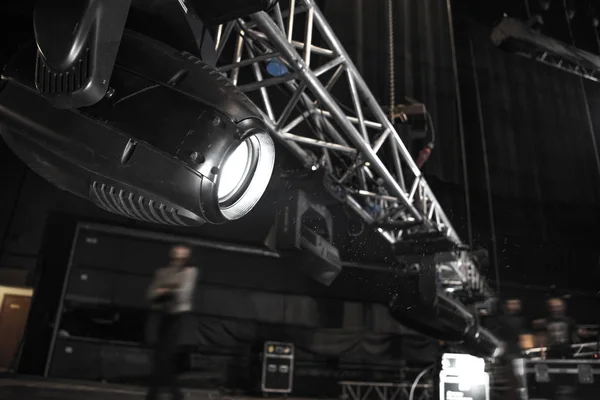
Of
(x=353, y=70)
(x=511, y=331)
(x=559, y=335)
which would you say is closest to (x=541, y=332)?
(x=559, y=335)

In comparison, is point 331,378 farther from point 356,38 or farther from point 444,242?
point 356,38

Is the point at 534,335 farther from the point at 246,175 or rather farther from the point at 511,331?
the point at 246,175

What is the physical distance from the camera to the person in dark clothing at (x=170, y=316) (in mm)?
2271

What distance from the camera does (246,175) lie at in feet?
2.81

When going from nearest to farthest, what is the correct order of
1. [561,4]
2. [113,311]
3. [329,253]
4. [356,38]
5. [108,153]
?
[108,153] → [329,253] → [356,38] → [113,311] → [561,4]

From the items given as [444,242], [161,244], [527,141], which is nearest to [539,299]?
[527,141]

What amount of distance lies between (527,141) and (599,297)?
8.64ft

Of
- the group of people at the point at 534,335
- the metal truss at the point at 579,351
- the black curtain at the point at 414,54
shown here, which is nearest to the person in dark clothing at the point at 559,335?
the group of people at the point at 534,335

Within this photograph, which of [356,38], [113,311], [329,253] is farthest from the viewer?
[113,311]

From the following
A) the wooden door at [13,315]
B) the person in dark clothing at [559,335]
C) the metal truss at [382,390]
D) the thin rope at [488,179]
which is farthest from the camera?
the thin rope at [488,179]

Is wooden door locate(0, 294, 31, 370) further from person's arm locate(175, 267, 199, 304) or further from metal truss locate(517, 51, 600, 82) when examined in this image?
metal truss locate(517, 51, 600, 82)

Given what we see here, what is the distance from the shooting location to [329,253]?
3.46 m

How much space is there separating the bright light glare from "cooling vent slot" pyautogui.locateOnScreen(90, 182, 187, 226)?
0.31 ft

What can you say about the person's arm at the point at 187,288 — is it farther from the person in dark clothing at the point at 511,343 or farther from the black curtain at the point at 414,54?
the person in dark clothing at the point at 511,343
